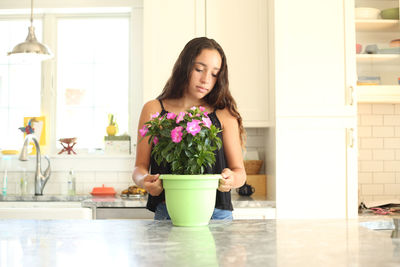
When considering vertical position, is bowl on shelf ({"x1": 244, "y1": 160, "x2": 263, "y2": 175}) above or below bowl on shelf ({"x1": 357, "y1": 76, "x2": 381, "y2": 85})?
below

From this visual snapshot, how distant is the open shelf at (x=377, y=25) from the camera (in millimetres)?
3557

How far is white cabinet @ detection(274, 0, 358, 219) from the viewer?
3.31 metres

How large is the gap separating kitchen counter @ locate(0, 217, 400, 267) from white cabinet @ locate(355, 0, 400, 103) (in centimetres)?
216

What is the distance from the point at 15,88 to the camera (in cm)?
414

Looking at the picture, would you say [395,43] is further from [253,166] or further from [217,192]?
[217,192]

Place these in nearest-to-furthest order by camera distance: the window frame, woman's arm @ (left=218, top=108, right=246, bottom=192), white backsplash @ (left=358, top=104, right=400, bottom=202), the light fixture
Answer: woman's arm @ (left=218, top=108, right=246, bottom=192)
the light fixture
white backsplash @ (left=358, top=104, right=400, bottom=202)
the window frame

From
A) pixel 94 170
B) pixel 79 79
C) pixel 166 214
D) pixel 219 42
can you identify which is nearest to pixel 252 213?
pixel 219 42

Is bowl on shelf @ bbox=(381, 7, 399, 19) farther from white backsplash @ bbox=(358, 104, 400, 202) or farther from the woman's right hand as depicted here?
the woman's right hand

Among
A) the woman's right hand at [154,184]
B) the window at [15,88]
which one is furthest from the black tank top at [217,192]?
the window at [15,88]

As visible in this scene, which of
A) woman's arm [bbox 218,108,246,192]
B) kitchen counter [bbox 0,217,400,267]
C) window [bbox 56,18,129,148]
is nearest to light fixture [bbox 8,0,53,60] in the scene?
window [bbox 56,18,129,148]

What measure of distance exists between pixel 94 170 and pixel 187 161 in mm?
2600

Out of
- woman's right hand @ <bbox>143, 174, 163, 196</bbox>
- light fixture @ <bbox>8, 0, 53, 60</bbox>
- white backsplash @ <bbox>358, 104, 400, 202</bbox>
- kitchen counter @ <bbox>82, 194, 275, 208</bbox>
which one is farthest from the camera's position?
white backsplash @ <bbox>358, 104, 400, 202</bbox>

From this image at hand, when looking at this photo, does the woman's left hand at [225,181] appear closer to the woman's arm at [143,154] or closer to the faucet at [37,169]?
the woman's arm at [143,154]

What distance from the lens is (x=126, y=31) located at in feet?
13.6
